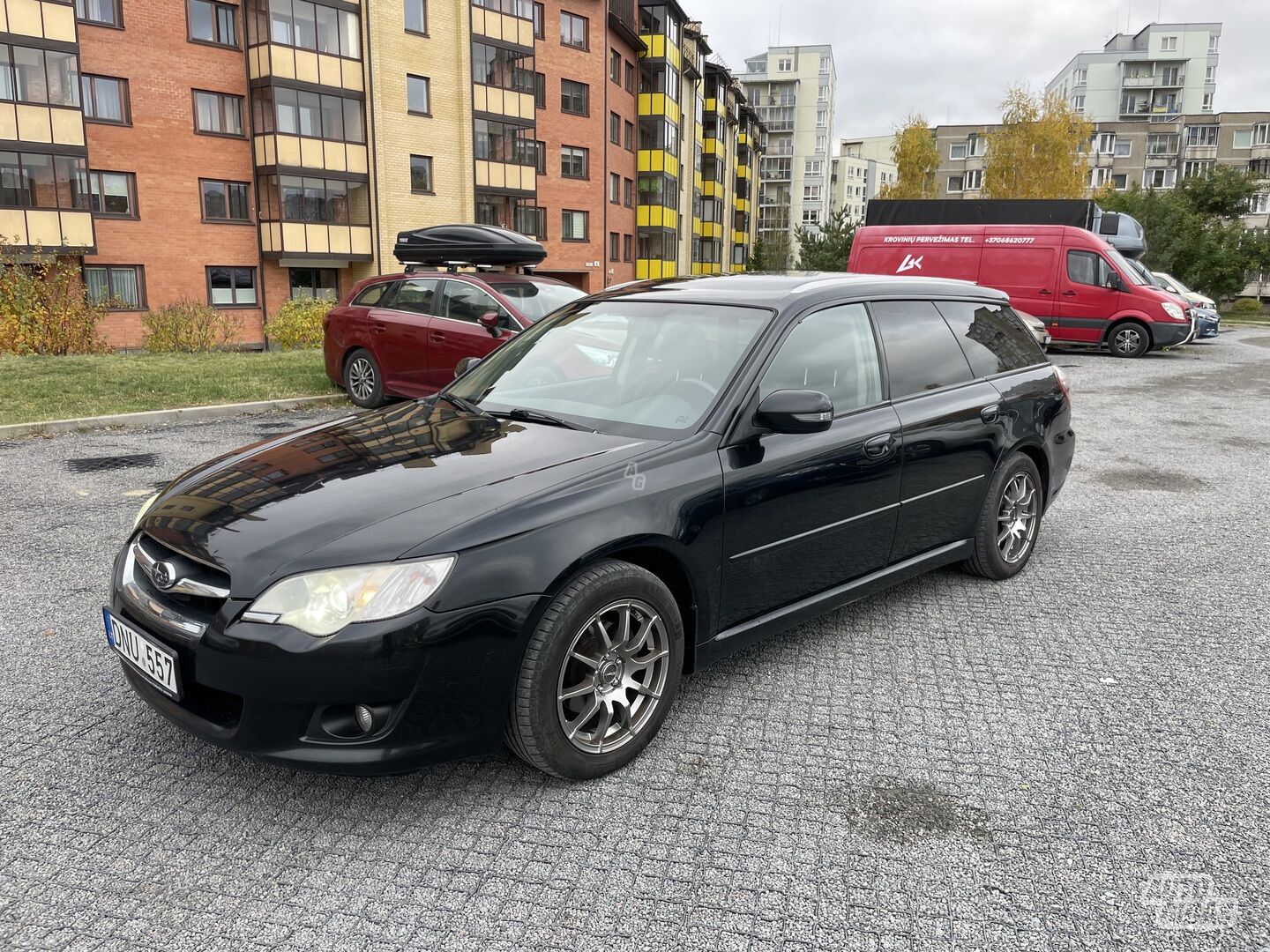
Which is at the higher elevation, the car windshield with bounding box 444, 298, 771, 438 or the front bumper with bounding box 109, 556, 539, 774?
the car windshield with bounding box 444, 298, 771, 438

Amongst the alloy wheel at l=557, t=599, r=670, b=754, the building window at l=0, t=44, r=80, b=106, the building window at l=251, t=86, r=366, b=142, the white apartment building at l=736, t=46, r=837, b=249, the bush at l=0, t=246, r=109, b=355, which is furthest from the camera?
the white apartment building at l=736, t=46, r=837, b=249

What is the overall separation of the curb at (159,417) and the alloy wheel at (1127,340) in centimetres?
1634

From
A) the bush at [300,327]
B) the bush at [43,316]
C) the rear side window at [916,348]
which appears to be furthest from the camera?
the bush at [300,327]

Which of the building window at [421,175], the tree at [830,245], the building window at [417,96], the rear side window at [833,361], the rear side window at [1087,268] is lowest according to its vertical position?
the rear side window at [833,361]

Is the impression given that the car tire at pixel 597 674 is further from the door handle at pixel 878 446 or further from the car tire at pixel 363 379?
the car tire at pixel 363 379

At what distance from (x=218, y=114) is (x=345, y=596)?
117ft

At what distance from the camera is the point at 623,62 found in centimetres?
4900

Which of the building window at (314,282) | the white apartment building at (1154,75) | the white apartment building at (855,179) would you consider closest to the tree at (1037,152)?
the building window at (314,282)

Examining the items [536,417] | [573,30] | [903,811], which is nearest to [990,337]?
[536,417]

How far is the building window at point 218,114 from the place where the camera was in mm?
32525

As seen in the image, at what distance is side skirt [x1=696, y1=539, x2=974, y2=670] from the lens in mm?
3568

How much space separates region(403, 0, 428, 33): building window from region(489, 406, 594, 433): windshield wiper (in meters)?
37.7

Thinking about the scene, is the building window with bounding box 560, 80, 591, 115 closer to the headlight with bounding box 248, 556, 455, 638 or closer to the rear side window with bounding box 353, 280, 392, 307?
the rear side window with bounding box 353, 280, 392, 307

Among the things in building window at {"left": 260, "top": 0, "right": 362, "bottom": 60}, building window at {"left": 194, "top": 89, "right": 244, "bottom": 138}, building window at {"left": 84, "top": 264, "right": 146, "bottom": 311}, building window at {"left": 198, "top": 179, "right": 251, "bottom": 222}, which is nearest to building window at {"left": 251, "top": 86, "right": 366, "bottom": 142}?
building window at {"left": 194, "top": 89, "right": 244, "bottom": 138}
